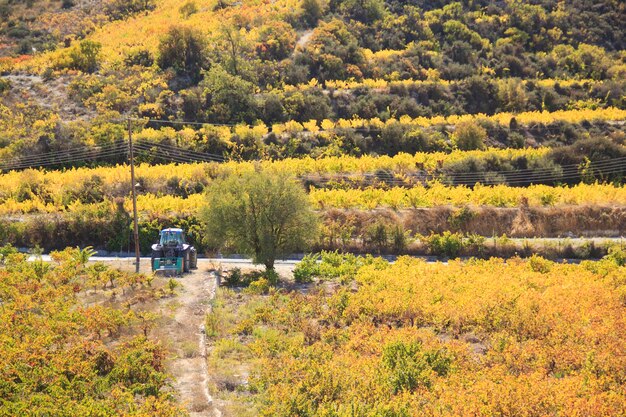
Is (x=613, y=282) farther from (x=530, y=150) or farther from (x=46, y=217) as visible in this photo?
(x=46, y=217)

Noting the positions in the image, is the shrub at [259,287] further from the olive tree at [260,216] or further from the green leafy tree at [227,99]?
the green leafy tree at [227,99]

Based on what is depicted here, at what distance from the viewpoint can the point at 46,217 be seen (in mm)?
35531

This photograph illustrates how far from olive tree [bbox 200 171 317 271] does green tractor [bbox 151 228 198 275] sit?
1431 millimetres

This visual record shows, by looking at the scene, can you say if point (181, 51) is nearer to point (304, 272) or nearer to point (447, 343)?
point (304, 272)

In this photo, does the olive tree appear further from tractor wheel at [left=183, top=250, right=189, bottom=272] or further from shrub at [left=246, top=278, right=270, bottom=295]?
shrub at [left=246, top=278, right=270, bottom=295]

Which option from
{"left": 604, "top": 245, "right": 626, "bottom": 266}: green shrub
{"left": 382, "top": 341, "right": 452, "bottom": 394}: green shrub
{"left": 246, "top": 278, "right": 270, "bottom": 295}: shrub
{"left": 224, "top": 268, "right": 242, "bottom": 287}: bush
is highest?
{"left": 604, "top": 245, "right": 626, "bottom": 266}: green shrub

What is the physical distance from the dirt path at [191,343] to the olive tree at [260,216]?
2672mm

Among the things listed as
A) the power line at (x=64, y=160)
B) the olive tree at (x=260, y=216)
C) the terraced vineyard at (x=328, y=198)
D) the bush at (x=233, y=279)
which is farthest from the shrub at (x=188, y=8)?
the bush at (x=233, y=279)

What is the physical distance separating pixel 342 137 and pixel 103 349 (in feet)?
116

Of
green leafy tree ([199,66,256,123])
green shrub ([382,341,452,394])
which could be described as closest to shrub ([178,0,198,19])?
green leafy tree ([199,66,256,123])

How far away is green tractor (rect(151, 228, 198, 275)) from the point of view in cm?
2862

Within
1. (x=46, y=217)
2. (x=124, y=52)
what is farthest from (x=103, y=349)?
(x=124, y=52)

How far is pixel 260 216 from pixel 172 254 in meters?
4.70

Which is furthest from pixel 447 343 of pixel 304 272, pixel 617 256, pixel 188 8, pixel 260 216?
pixel 188 8
